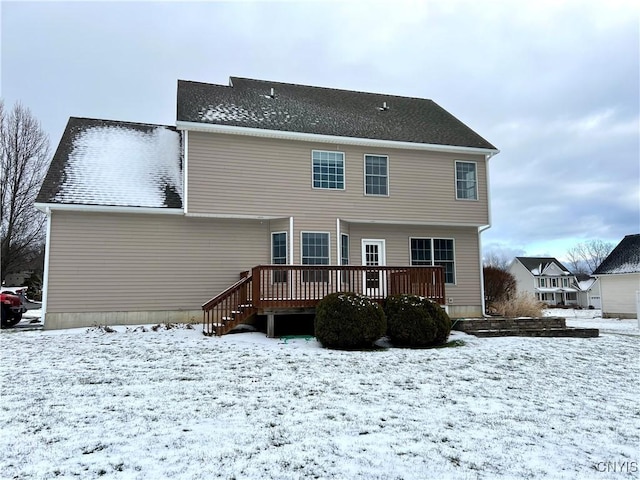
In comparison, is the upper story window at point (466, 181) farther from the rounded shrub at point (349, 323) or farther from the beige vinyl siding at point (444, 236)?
the rounded shrub at point (349, 323)

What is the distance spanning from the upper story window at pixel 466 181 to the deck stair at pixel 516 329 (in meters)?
4.81

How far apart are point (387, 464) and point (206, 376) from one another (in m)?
3.75

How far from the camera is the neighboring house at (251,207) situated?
12164 millimetres

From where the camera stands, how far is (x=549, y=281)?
163 ft

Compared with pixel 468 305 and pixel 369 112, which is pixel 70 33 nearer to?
pixel 369 112

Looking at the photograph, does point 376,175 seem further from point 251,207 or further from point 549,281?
point 549,281

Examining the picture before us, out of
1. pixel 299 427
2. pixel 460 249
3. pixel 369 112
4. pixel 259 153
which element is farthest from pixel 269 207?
pixel 299 427

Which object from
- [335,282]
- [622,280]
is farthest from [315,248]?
[622,280]

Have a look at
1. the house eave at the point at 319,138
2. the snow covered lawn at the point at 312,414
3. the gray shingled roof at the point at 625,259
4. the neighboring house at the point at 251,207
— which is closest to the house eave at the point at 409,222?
the neighboring house at the point at 251,207

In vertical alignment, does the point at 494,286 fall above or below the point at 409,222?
below

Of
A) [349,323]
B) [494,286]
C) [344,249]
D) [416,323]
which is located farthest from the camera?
[494,286]

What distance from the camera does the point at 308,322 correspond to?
470 inches

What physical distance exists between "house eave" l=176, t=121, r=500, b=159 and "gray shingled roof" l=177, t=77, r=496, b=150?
0.43ft

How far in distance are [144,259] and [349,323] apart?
6871 mm
